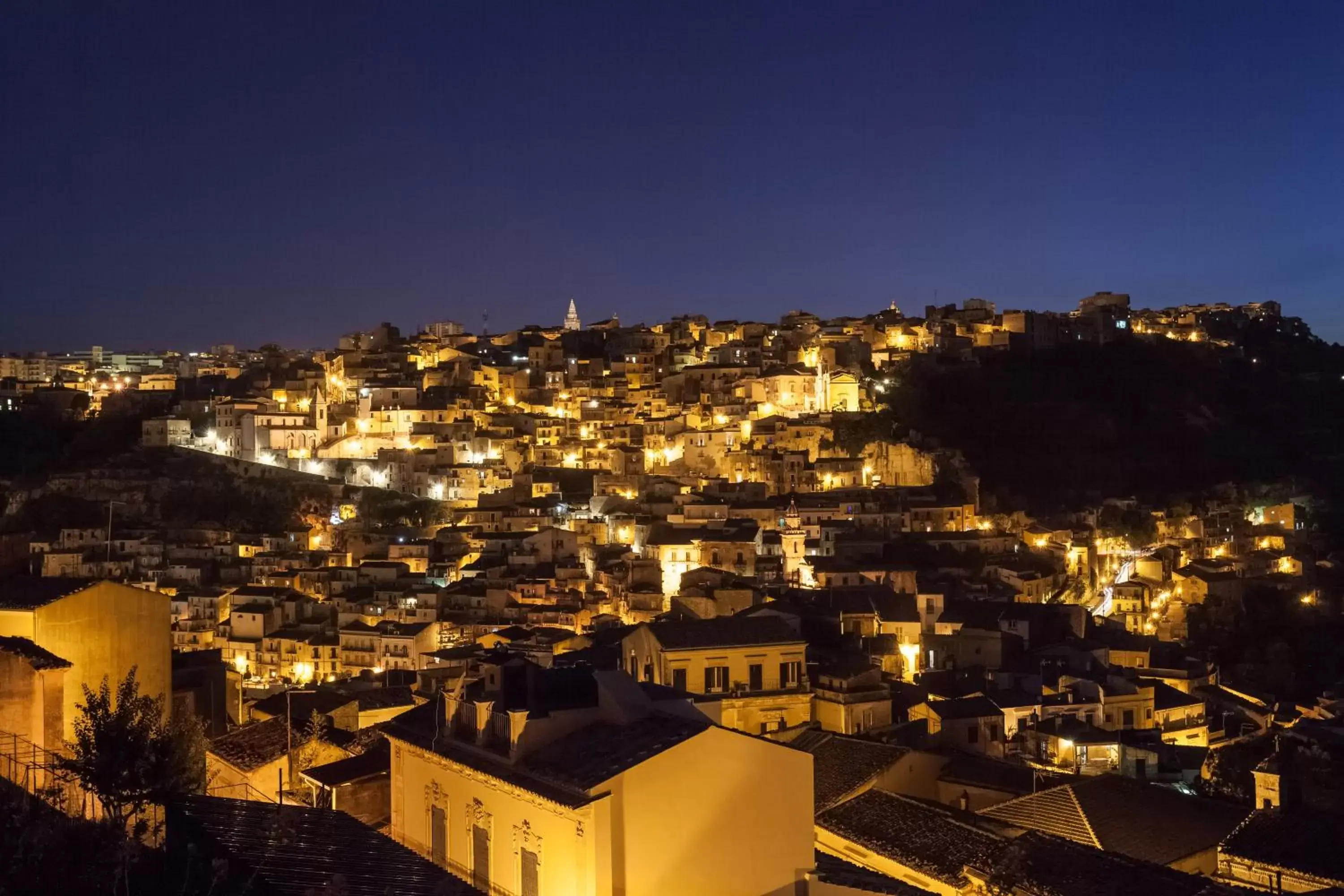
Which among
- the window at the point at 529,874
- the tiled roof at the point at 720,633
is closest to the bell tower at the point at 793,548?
the tiled roof at the point at 720,633

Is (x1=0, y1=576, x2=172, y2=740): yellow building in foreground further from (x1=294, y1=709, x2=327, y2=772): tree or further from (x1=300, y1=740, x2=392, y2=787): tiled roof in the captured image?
(x1=300, y1=740, x2=392, y2=787): tiled roof

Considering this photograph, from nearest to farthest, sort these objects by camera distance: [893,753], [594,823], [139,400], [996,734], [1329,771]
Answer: [594,823] → [893,753] → [1329,771] → [996,734] → [139,400]

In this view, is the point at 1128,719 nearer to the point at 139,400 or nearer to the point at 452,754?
the point at 452,754

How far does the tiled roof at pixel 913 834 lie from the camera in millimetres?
11328

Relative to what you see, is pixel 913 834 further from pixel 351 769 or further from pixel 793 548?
pixel 793 548

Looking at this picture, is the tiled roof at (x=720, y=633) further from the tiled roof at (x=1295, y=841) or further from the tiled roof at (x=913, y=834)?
the tiled roof at (x=1295, y=841)

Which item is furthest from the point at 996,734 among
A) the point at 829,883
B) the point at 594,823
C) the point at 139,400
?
the point at 139,400

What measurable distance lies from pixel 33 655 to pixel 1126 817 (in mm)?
11182

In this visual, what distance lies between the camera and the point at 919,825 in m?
12.3

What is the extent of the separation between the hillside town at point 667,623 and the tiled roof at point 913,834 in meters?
0.05

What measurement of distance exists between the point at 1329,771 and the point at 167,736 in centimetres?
1589

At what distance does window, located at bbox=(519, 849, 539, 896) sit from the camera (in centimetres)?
842

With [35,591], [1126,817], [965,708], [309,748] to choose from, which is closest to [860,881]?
[1126,817]

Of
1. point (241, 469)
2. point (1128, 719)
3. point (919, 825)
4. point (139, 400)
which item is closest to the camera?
point (919, 825)
